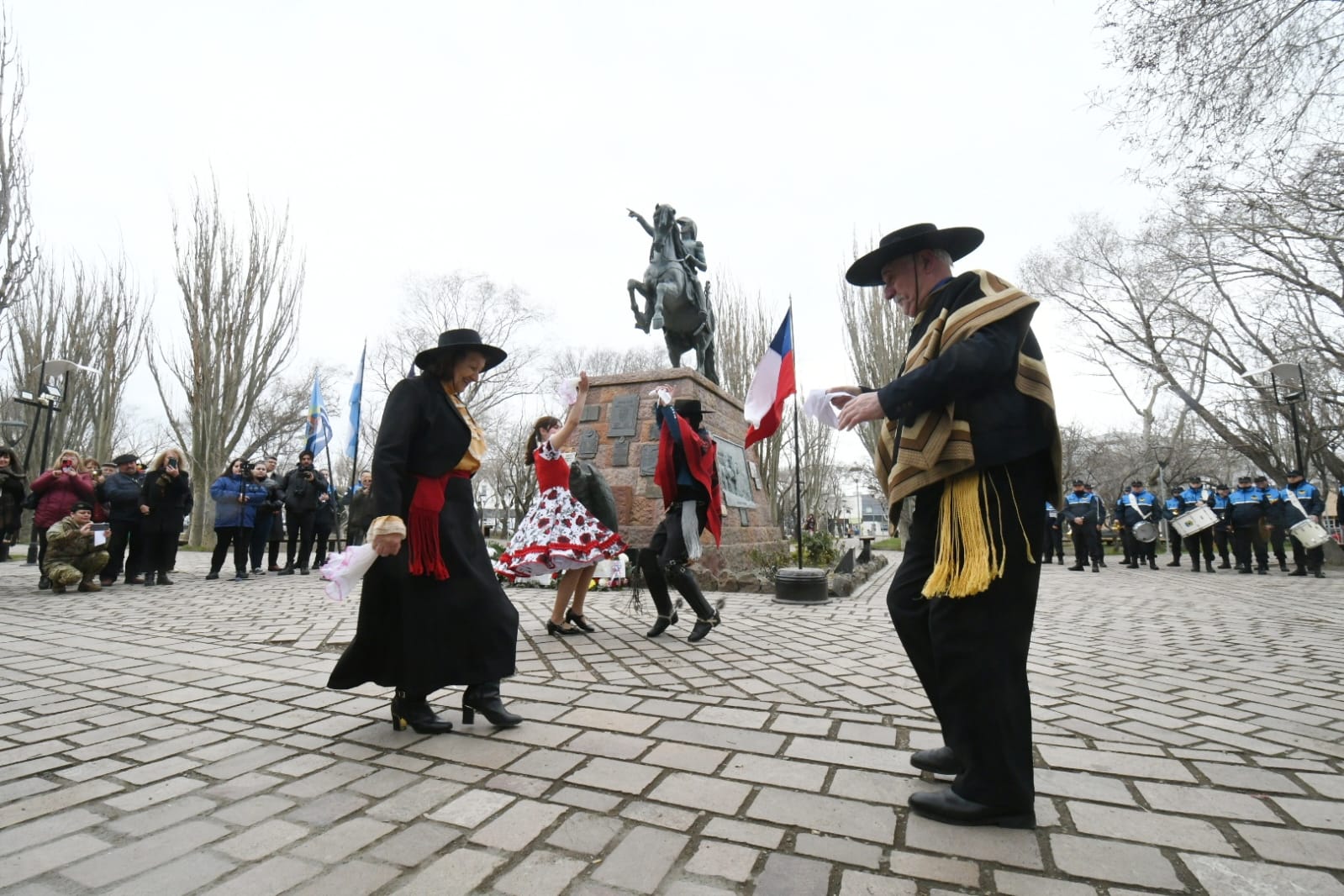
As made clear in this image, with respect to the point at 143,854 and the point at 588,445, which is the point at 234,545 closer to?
the point at 588,445

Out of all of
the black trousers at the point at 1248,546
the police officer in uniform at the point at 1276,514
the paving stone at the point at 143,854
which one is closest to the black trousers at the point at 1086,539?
the black trousers at the point at 1248,546

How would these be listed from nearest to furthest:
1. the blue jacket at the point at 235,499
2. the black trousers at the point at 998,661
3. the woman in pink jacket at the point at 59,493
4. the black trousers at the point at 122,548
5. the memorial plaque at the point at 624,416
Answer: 1. the black trousers at the point at 998,661
2. the woman in pink jacket at the point at 59,493
3. the black trousers at the point at 122,548
4. the memorial plaque at the point at 624,416
5. the blue jacket at the point at 235,499

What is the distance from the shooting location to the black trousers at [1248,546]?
12.8m

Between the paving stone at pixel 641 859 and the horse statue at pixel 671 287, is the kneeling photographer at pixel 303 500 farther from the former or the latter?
the paving stone at pixel 641 859

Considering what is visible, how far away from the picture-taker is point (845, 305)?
2333 cm

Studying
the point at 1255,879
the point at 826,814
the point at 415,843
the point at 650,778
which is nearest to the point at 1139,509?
the point at 1255,879

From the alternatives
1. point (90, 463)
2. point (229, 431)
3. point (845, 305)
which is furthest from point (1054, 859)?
point (229, 431)

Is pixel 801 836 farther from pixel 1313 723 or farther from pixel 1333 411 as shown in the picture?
pixel 1333 411

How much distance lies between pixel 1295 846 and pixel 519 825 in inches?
84.5

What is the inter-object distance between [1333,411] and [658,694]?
88.7ft

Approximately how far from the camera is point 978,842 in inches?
74.2

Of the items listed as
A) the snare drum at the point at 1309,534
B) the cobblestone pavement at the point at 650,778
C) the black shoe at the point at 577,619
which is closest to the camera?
the cobblestone pavement at the point at 650,778

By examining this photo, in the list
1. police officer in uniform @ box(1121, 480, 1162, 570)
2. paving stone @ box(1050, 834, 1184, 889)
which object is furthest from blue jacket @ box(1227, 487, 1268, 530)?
paving stone @ box(1050, 834, 1184, 889)

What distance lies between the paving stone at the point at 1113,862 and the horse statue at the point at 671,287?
9.34m
